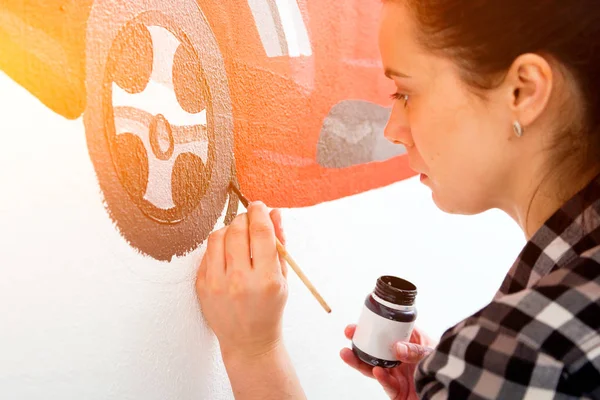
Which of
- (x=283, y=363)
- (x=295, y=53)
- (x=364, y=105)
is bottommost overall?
(x=283, y=363)

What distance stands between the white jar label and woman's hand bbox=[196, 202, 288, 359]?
0.45 feet

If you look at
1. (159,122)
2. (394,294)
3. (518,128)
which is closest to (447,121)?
(518,128)

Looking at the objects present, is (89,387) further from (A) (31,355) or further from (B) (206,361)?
(B) (206,361)

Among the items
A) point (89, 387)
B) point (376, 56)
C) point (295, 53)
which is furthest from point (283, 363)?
point (376, 56)

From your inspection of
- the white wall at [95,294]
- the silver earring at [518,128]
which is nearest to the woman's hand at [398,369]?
the white wall at [95,294]

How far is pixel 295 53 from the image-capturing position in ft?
2.99

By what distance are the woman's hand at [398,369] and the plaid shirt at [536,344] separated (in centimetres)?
18

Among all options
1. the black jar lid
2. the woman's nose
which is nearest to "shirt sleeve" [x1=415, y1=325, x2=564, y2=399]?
the black jar lid

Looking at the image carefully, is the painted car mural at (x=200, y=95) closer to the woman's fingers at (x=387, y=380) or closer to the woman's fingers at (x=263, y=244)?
the woman's fingers at (x=263, y=244)

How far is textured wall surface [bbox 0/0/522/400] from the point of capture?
0.54m

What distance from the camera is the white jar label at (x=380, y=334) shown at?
0.79m

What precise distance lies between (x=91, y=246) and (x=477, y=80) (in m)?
0.48

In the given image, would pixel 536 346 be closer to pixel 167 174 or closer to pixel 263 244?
pixel 263 244

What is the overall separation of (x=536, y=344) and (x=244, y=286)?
0.35 m
